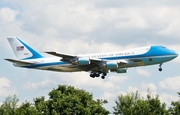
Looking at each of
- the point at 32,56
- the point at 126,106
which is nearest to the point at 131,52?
the point at 32,56

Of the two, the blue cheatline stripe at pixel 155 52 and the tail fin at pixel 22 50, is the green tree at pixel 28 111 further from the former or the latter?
the blue cheatline stripe at pixel 155 52

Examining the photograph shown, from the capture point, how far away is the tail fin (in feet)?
391

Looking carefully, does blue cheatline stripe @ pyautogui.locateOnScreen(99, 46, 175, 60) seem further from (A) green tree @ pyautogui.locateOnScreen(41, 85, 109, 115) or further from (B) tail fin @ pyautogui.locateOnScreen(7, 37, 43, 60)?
(A) green tree @ pyautogui.locateOnScreen(41, 85, 109, 115)

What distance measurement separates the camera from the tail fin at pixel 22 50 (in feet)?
391

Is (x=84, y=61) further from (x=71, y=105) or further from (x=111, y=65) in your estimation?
(x=71, y=105)

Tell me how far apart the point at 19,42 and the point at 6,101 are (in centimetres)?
3882

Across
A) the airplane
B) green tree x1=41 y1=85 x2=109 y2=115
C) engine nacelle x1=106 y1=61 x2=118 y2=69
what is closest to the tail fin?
the airplane

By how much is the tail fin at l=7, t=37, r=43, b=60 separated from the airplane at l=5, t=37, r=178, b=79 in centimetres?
27

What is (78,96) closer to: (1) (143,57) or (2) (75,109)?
(2) (75,109)

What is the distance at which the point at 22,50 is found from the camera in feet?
396

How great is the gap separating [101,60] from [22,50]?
1922 cm

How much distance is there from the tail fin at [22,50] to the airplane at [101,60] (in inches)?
10.6

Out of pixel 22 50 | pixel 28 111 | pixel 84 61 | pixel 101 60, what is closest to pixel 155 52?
pixel 101 60

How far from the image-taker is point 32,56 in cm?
11875
